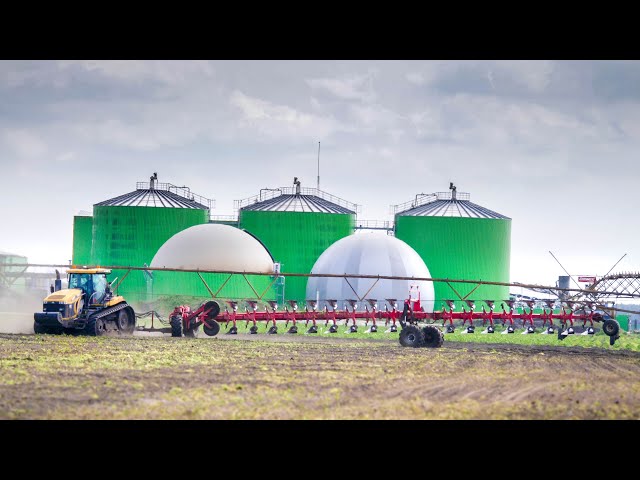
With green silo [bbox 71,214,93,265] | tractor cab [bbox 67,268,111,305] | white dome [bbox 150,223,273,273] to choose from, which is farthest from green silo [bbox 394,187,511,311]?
tractor cab [bbox 67,268,111,305]

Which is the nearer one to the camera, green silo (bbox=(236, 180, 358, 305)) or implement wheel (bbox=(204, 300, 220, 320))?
implement wheel (bbox=(204, 300, 220, 320))

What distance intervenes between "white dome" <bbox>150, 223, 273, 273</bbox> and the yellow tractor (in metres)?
19.1

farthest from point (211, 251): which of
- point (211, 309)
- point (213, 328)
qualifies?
point (211, 309)

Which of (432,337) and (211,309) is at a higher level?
(211,309)

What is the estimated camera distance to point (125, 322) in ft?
106

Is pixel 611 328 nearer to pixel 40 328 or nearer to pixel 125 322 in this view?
pixel 125 322

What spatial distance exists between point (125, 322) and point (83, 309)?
2000 millimetres

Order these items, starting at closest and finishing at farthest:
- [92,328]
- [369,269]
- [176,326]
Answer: [92,328] → [176,326] → [369,269]

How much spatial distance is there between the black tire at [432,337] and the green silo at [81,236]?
124ft

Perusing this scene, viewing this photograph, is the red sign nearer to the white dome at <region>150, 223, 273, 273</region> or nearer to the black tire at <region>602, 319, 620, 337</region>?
the white dome at <region>150, 223, 273, 273</region>

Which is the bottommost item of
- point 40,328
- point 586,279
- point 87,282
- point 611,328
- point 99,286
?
point 40,328

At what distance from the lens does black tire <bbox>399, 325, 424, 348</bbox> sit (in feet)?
95.7
